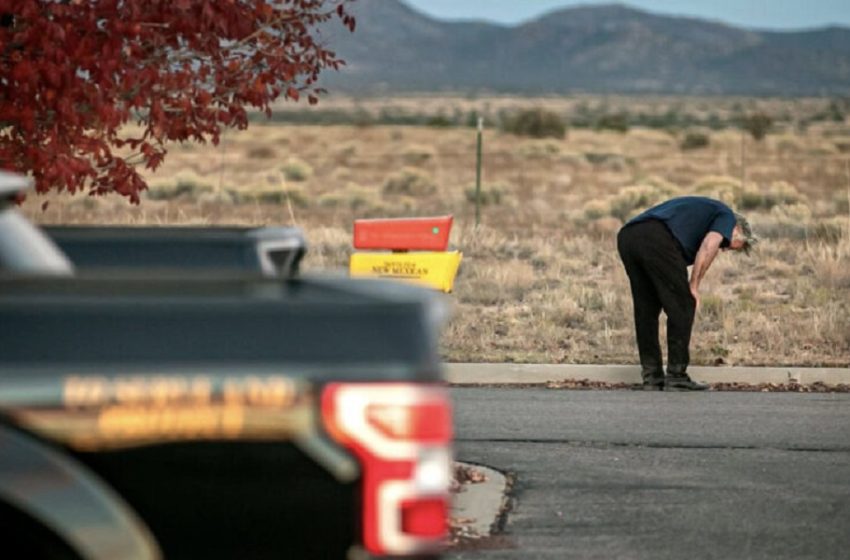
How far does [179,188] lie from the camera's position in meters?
45.2

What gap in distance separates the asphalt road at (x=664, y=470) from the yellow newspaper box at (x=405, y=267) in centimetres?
96

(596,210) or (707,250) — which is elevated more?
(707,250)

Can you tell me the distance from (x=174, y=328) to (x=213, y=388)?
16 centimetres

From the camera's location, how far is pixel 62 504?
12.7ft

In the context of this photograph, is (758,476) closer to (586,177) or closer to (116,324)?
(116,324)

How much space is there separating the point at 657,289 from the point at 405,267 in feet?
10.2

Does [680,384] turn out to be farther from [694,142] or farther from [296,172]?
[694,142]

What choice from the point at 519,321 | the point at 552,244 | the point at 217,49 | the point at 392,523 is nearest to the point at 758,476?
the point at 217,49

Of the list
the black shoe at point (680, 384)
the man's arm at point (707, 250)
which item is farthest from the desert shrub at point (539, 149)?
the man's arm at point (707, 250)

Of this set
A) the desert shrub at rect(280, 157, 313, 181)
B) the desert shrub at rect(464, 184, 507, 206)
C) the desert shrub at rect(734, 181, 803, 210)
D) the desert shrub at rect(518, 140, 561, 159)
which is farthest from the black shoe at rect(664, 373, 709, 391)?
the desert shrub at rect(518, 140, 561, 159)

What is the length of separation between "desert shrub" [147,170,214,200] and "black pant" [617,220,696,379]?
30422mm

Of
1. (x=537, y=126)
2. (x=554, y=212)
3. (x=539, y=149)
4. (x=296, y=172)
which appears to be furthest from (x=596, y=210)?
(x=537, y=126)

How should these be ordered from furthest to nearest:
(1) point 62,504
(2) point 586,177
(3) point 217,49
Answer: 1. (2) point 586,177
2. (3) point 217,49
3. (1) point 62,504

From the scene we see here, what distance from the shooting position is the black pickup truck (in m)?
3.90
